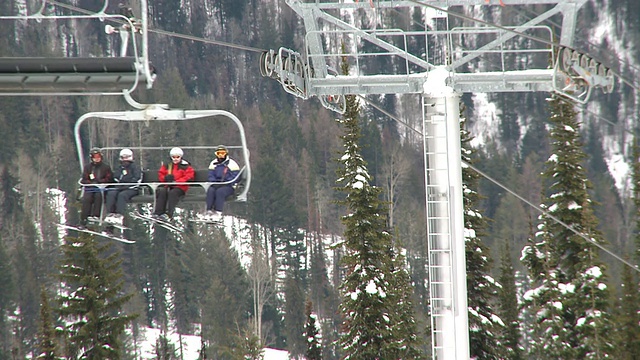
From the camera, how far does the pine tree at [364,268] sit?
2975cm

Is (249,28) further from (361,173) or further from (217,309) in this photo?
(361,173)

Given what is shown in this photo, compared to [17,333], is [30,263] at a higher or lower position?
higher

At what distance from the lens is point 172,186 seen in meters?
16.5

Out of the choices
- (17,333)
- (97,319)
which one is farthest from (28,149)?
(97,319)

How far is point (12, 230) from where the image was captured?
82750 mm

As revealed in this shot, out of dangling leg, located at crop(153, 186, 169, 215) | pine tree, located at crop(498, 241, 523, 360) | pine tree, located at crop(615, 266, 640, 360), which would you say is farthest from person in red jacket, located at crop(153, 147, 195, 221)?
pine tree, located at crop(498, 241, 523, 360)

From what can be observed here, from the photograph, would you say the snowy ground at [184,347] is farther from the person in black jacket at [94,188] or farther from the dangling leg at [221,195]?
the dangling leg at [221,195]

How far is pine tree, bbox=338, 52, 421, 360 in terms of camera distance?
29750 mm

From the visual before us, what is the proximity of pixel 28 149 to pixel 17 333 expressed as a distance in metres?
23.3

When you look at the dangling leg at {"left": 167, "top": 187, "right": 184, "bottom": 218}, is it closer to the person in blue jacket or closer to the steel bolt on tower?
the person in blue jacket

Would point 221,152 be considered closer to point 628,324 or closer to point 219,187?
point 219,187

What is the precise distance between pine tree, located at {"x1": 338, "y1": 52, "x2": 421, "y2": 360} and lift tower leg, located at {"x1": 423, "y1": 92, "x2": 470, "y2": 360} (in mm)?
15805

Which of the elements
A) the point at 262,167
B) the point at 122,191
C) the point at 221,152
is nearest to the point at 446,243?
the point at 221,152

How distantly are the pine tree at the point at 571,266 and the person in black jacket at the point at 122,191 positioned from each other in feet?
59.2
